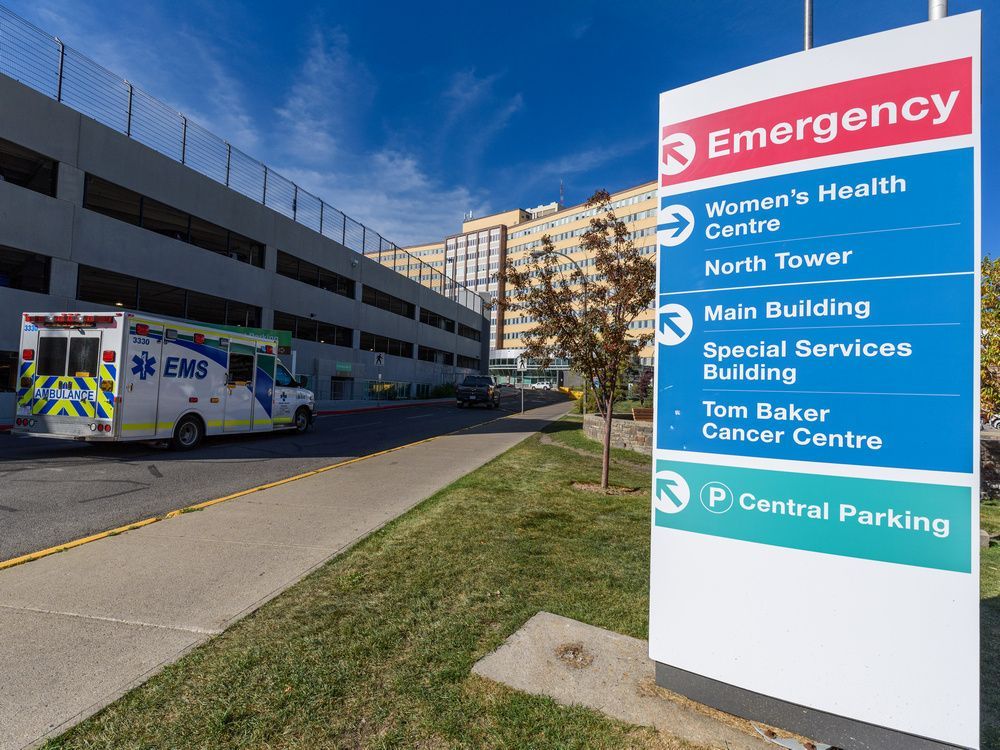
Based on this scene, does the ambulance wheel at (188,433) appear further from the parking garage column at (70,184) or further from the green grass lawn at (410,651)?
the parking garage column at (70,184)

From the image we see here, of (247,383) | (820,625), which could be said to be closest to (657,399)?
(820,625)

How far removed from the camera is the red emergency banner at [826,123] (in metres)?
2.38

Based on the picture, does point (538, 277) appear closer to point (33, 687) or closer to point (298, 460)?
point (298, 460)

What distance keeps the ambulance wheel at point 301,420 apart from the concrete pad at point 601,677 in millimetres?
14352

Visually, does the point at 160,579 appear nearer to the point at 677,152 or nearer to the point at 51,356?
the point at 677,152

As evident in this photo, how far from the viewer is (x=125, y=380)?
10438 millimetres

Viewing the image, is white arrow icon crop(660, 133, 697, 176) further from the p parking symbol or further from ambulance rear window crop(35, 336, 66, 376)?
ambulance rear window crop(35, 336, 66, 376)

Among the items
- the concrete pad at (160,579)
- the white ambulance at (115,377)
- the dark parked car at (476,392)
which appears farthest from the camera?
the dark parked car at (476,392)

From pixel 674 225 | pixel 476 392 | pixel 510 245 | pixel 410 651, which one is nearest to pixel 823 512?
pixel 674 225

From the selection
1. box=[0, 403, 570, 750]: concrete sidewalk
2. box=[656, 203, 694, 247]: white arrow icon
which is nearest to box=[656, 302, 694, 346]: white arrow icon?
box=[656, 203, 694, 247]: white arrow icon

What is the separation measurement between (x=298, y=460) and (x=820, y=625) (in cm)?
1053

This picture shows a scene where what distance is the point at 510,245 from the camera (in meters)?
110

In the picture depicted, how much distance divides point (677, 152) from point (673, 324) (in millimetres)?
1009

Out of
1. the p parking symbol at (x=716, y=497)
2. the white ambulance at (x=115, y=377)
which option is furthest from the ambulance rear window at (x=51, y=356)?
the p parking symbol at (x=716, y=497)
